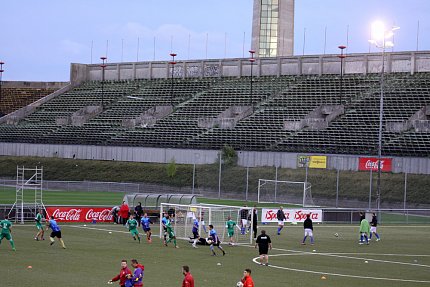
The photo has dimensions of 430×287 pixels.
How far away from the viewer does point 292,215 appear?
6078 centimetres

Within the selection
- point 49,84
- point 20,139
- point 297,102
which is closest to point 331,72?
point 297,102

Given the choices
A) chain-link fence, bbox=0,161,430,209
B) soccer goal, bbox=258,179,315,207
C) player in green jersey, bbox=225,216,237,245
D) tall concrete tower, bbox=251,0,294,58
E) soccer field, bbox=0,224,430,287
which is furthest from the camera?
tall concrete tower, bbox=251,0,294,58

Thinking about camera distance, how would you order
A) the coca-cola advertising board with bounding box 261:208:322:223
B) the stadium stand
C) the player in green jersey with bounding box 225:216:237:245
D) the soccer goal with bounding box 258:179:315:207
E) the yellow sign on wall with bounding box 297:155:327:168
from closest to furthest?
the player in green jersey with bounding box 225:216:237:245 → the coca-cola advertising board with bounding box 261:208:322:223 → the soccer goal with bounding box 258:179:315:207 → the yellow sign on wall with bounding box 297:155:327:168 → the stadium stand

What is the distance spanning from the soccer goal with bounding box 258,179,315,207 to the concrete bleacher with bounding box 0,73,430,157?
25.9ft

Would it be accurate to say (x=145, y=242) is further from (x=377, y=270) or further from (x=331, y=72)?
(x=331, y=72)

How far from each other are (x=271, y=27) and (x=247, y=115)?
24.8 m

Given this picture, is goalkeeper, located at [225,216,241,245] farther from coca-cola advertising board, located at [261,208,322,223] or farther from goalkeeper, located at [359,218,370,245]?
coca-cola advertising board, located at [261,208,322,223]

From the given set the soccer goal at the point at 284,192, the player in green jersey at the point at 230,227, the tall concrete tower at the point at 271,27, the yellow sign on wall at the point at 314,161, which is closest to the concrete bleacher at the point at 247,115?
the yellow sign on wall at the point at 314,161

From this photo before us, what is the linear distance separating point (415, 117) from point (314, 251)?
40001 mm

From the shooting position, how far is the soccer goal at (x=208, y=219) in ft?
151

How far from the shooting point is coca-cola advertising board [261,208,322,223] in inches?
2356

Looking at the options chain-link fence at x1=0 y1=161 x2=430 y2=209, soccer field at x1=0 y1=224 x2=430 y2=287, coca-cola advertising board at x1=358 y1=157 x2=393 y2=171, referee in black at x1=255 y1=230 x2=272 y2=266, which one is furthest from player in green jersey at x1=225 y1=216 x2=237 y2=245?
coca-cola advertising board at x1=358 y1=157 x2=393 y2=171

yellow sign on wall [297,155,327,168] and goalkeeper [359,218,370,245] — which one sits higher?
yellow sign on wall [297,155,327,168]

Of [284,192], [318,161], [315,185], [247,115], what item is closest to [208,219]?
[315,185]
